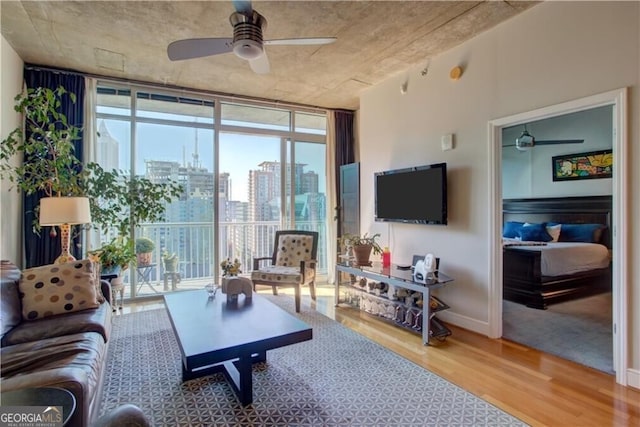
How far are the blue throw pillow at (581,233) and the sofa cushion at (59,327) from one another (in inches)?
251

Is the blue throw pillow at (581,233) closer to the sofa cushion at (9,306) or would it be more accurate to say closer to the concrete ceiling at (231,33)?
the concrete ceiling at (231,33)

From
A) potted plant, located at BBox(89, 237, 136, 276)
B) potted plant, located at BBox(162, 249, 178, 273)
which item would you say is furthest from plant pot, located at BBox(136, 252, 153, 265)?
potted plant, located at BBox(89, 237, 136, 276)

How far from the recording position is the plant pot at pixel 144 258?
4.44 m

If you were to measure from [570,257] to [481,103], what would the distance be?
9.17 ft

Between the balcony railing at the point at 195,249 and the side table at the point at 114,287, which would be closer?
the side table at the point at 114,287

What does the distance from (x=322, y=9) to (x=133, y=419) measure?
2.95m

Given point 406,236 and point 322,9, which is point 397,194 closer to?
point 406,236

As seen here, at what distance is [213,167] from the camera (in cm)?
489

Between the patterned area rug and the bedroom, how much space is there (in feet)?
4.40

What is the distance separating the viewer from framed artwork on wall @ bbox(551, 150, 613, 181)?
527cm

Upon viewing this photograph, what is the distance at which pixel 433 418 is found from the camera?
1.96 meters

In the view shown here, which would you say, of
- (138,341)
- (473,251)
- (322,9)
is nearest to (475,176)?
(473,251)

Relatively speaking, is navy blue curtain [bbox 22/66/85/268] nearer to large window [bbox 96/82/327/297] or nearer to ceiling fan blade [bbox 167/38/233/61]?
large window [bbox 96/82/327/297]

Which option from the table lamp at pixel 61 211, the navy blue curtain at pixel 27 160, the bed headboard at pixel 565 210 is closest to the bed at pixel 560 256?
the bed headboard at pixel 565 210
